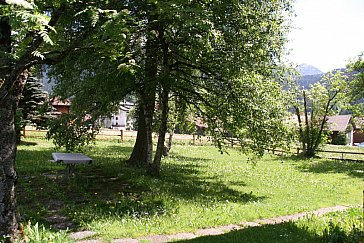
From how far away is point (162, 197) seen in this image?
9.72 m

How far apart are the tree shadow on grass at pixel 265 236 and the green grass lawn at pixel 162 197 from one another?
5 centimetres

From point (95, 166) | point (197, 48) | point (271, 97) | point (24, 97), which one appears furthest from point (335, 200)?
point (24, 97)

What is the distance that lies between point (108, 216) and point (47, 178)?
5.11 meters

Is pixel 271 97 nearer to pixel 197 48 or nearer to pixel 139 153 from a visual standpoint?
pixel 197 48

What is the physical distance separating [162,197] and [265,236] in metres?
3.95

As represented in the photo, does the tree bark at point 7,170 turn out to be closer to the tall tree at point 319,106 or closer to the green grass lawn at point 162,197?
the green grass lawn at point 162,197

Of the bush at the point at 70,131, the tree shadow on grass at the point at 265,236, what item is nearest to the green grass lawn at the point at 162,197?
the tree shadow on grass at the point at 265,236

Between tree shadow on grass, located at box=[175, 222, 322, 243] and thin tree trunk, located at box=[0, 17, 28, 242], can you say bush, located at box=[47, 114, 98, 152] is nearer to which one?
thin tree trunk, located at box=[0, 17, 28, 242]

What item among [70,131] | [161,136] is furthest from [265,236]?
[70,131]

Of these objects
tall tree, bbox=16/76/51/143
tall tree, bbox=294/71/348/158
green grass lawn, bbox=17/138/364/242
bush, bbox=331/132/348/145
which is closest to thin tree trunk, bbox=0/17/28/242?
green grass lawn, bbox=17/138/364/242

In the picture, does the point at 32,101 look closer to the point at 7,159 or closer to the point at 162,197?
the point at 162,197

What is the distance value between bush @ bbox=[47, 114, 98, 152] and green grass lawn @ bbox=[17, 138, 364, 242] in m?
1.18

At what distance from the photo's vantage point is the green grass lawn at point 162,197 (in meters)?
7.22

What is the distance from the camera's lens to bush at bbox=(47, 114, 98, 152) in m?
11.7
